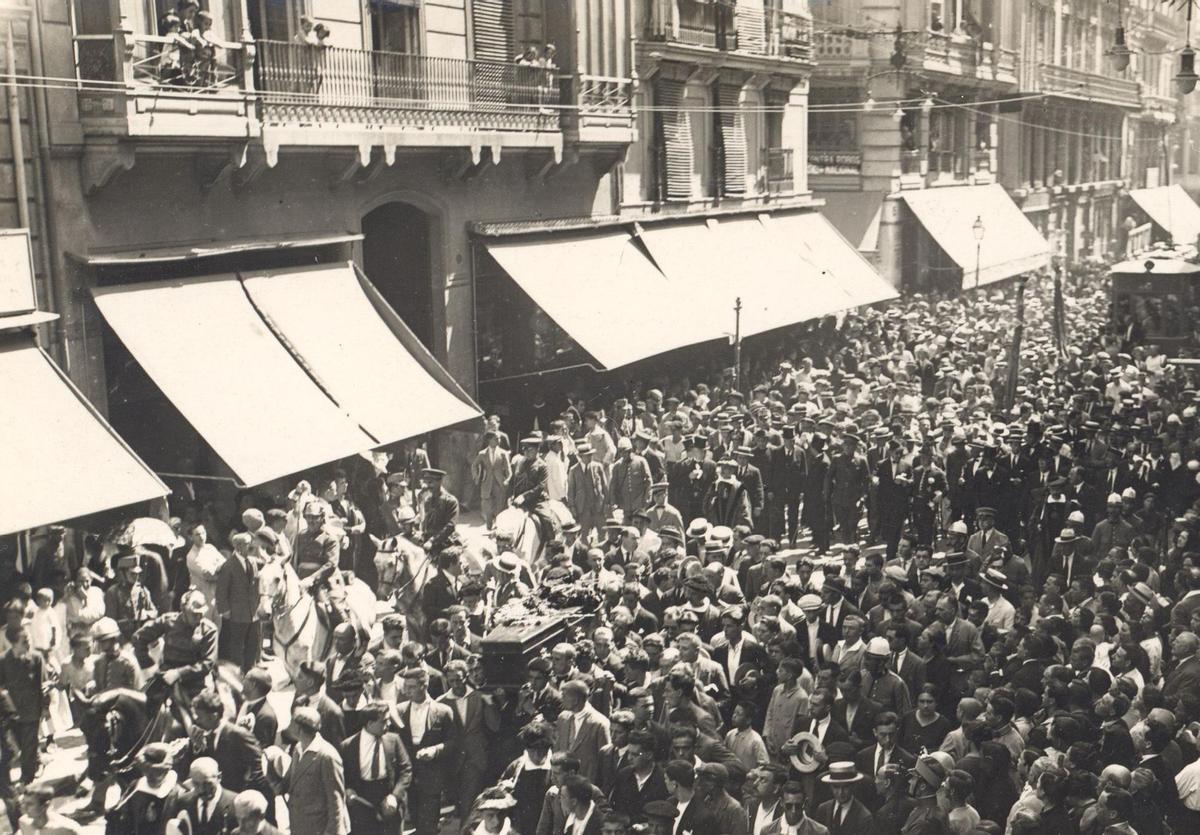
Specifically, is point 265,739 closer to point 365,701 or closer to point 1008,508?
point 365,701

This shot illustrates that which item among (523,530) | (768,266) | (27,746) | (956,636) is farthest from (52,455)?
(768,266)

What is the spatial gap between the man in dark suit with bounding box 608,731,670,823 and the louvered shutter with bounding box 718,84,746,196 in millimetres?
21160

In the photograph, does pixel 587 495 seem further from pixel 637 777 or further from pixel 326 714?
pixel 637 777

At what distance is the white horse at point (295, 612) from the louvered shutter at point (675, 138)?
15.6 m

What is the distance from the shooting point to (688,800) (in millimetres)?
8508

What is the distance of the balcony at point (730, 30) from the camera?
2506 cm

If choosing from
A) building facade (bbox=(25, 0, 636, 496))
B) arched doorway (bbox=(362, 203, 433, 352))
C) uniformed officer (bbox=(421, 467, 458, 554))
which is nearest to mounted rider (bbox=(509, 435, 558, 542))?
uniformed officer (bbox=(421, 467, 458, 554))

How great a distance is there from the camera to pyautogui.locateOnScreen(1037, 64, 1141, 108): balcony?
164 feet

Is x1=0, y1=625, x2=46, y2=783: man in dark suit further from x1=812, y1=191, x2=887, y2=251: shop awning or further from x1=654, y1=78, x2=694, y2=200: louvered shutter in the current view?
x1=812, y1=191, x2=887, y2=251: shop awning

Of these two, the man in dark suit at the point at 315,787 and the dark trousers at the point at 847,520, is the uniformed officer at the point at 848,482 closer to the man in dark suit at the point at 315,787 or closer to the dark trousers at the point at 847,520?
the dark trousers at the point at 847,520

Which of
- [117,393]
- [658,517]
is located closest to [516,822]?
[658,517]

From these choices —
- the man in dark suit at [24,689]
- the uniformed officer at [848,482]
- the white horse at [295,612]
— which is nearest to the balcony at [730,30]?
the uniformed officer at [848,482]

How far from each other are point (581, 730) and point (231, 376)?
26.7ft

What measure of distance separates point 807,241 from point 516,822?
80.2 ft
